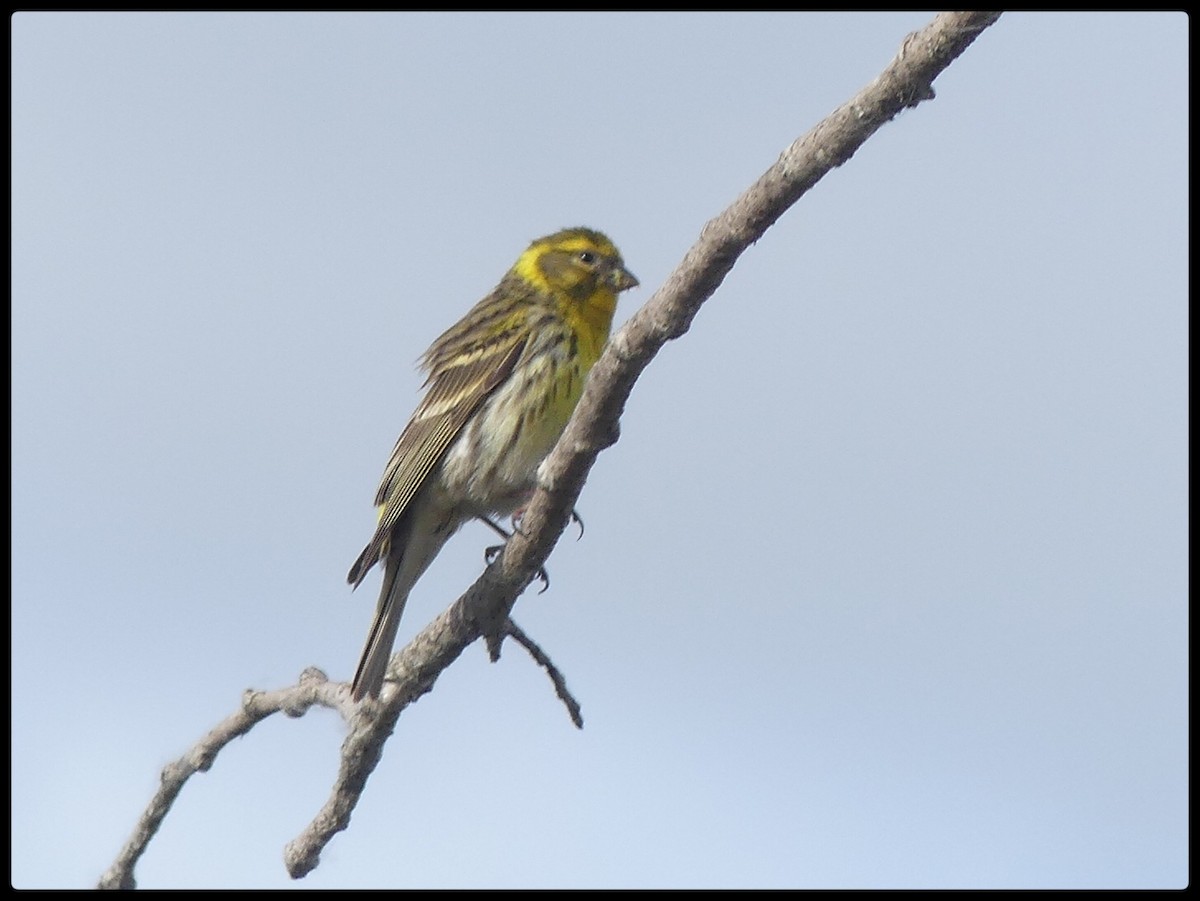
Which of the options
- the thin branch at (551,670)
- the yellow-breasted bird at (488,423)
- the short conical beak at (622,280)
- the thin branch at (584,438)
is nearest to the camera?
the thin branch at (584,438)

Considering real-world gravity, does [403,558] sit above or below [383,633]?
above

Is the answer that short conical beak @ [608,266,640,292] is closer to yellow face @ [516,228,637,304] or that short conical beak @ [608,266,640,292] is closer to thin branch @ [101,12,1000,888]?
yellow face @ [516,228,637,304]

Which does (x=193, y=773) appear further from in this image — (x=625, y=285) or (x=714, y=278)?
(x=625, y=285)

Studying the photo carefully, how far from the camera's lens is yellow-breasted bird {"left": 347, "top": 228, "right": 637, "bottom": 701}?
25.5 feet

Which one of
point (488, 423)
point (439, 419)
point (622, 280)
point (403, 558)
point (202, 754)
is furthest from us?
point (622, 280)

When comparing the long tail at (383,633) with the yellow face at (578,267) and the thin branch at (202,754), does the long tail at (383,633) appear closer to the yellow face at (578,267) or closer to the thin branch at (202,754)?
the thin branch at (202,754)

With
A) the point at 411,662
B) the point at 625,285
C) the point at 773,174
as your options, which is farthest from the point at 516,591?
the point at 625,285

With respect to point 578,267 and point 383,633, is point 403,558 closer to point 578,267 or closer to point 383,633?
point 383,633

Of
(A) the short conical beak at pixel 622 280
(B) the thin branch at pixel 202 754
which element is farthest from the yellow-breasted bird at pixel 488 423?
(B) the thin branch at pixel 202 754

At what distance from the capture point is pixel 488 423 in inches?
312

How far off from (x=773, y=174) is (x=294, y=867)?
10.7 feet

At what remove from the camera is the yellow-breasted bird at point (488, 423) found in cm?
779

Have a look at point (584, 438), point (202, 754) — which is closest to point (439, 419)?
point (202, 754)

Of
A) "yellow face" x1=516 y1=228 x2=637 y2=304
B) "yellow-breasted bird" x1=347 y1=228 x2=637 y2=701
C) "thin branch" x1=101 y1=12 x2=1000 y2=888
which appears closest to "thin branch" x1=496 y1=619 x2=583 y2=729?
"thin branch" x1=101 y1=12 x2=1000 y2=888
